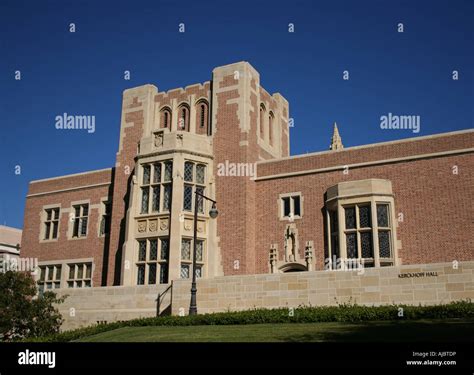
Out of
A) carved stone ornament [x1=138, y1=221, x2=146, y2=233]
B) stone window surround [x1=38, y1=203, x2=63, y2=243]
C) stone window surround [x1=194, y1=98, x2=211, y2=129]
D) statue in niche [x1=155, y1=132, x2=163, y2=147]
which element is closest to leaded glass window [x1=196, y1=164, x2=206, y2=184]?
statue in niche [x1=155, y1=132, x2=163, y2=147]

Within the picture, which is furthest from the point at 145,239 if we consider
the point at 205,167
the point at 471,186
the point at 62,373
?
the point at 62,373

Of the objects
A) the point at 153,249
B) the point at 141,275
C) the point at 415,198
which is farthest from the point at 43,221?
the point at 415,198

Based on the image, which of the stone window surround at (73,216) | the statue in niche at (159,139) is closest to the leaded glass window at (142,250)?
the statue in niche at (159,139)

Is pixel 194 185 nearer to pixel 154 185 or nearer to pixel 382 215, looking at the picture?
pixel 154 185

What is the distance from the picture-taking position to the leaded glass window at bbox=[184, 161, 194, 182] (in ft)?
83.8

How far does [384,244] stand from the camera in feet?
72.6

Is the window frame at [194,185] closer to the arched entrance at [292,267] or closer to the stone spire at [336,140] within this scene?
the arched entrance at [292,267]

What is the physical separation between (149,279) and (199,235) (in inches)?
124

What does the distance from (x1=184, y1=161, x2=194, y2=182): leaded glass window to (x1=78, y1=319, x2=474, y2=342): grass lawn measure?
10136 mm

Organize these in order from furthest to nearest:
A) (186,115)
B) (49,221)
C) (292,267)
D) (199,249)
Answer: (49,221) < (186,115) < (199,249) < (292,267)

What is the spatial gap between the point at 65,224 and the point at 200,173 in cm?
1014

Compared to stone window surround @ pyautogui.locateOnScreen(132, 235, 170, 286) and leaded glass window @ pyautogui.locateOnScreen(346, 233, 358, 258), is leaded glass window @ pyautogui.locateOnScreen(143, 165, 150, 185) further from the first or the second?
leaded glass window @ pyautogui.locateOnScreen(346, 233, 358, 258)

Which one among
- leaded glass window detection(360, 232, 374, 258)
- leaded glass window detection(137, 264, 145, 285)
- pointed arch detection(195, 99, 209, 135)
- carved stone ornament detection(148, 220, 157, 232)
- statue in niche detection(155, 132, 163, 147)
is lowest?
leaded glass window detection(137, 264, 145, 285)

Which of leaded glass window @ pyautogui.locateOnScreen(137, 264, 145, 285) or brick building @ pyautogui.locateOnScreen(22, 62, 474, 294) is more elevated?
brick building @ pyautogui.locateOnScreen(22, 62, 474, 294)
